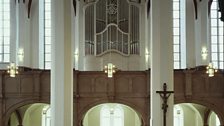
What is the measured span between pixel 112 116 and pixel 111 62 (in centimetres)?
329

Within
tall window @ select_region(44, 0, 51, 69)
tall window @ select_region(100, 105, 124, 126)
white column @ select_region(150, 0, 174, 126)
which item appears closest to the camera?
white column @ select_region(150, 0, 174, 126)

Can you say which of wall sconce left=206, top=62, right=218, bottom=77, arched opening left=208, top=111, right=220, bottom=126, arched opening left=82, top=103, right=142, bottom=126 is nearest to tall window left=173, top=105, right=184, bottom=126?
arched opening left=208, top=111, right=220, bottom=126

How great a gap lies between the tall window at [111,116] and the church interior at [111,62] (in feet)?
0.19

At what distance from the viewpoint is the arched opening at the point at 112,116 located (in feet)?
90.2

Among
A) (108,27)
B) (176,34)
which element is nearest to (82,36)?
(108,27)

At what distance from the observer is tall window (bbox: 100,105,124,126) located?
27.7 m

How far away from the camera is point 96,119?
90.4ft

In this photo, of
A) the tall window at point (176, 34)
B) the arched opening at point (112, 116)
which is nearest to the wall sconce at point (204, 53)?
the tall window at point (176, 34)

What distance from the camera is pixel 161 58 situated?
17625 millimetres

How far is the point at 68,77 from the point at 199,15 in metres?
10.4

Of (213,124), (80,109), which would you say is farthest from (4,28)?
(213,124)

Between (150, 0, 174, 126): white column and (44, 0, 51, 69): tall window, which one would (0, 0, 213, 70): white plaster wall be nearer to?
(44, 0, 51, 69): tall window

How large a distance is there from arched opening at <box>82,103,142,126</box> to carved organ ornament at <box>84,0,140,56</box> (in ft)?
10.9

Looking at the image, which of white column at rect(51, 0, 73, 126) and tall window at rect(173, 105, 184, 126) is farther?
tall window at rect(173, 105, 184, 126)
